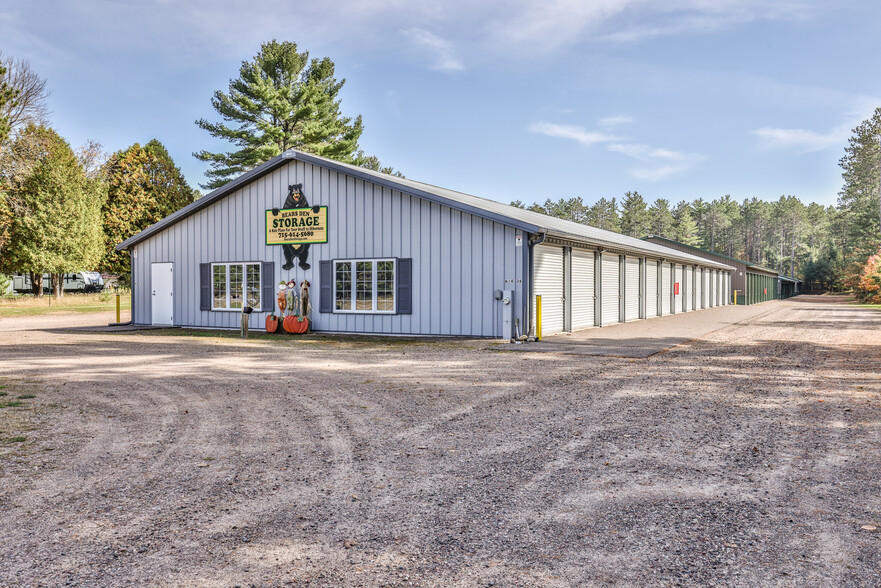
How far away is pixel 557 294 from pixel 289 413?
11163 mm

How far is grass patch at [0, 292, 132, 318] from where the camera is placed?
94.5 feet

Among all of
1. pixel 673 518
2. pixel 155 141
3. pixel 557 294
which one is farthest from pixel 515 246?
pixel 155 141

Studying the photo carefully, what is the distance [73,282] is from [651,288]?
139 ft

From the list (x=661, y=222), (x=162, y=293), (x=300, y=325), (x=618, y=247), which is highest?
(x=661, y=222)

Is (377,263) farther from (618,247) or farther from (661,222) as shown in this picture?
(661,222)

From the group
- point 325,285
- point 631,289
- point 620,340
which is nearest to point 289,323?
point 325,285

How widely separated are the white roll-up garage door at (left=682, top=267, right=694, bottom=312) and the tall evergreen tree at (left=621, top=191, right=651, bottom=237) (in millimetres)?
65352

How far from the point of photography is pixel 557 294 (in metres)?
17.0

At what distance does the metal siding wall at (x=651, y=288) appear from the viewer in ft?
82.6

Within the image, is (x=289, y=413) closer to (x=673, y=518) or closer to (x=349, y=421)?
(x=349, y=421)

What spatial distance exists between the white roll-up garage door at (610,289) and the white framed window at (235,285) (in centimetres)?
1086


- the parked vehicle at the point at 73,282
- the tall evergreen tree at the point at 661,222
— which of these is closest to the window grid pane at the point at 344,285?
the parked vehicle at the point at 73,282

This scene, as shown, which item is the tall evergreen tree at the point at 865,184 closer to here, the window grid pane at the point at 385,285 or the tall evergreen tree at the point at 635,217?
the tall evergreen tree at the point at 635,217

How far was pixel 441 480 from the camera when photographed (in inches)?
184
